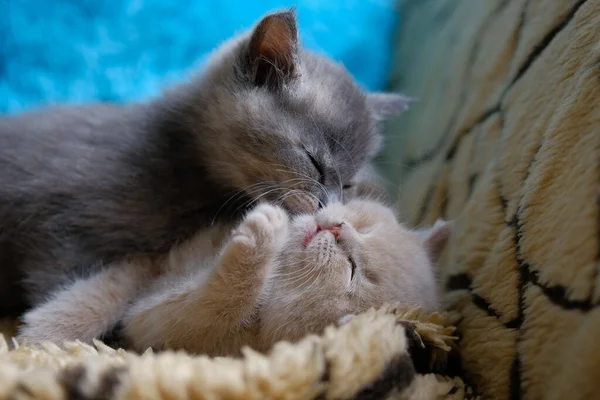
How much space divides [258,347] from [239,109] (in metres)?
0.49

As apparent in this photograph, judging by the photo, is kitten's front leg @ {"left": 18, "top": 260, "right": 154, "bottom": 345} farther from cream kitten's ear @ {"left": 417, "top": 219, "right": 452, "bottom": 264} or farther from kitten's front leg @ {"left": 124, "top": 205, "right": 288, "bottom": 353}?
cream kitten's ear @ {"left": 417, "top": 219, "right": 452, "bottom": 264}

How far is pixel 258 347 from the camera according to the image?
0.81 m

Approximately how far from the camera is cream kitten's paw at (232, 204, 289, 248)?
785 mm

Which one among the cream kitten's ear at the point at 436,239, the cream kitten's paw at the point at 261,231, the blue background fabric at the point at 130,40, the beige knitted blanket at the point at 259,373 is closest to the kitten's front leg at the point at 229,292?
the cream kitten's paw at the point at 261,231

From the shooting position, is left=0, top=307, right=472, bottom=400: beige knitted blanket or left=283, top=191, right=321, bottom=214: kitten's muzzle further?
left=283, top=191, right=321, bottom=214: kitten's muzzle

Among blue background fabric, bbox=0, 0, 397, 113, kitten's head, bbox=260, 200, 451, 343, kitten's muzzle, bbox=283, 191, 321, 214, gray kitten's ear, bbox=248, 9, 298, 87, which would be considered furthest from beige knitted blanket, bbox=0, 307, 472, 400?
blue background fabric, bbox=0, 0, 397, 113

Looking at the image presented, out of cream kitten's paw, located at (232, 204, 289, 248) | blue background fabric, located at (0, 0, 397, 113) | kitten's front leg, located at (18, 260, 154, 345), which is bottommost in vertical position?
kitten's front leg, located at (18, 260, 154, 345)

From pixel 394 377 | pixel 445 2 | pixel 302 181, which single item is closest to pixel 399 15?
pixel 445 2

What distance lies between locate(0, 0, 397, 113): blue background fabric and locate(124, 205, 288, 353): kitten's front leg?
35.9 inches

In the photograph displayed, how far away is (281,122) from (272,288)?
0.36 m

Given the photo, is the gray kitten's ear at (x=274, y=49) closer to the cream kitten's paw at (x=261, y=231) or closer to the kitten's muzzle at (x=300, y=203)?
the kitten's muzzle at (x=300, y=203)

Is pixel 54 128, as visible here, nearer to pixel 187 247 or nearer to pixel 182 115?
pixel 182 115

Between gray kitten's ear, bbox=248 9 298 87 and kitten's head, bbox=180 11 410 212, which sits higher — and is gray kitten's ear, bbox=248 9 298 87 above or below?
above

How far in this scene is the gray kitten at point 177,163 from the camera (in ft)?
3.43
